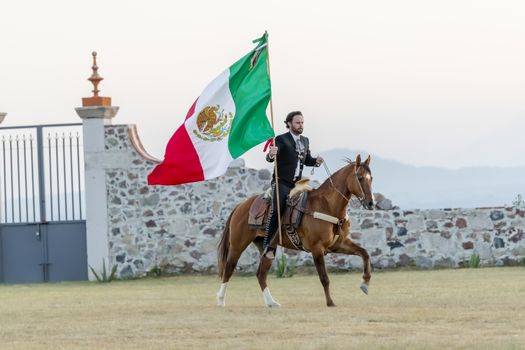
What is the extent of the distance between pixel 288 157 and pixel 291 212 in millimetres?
668

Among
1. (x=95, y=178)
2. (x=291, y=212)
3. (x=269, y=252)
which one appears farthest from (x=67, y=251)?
(x=291, y=212)

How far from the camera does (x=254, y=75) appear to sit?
18.8 meters

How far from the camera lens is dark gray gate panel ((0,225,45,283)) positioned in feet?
88.3

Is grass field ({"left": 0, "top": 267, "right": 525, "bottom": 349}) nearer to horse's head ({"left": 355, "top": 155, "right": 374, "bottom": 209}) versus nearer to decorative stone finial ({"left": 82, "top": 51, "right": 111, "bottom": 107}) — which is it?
horse's head ({"left": 355, "top": 155, "right": 374, "bottom": 209})

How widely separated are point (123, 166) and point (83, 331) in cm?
1081

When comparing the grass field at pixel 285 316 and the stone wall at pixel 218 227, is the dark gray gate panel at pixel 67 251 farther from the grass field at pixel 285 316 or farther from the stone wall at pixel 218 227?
the grass field at pixel 285 316

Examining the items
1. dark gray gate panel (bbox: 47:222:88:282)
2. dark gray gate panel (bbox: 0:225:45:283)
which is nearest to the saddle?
dark gray gate panel (bbox: 47:222:88:282)

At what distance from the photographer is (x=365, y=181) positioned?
17.3m

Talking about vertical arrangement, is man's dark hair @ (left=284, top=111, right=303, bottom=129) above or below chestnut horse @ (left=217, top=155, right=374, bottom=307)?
above

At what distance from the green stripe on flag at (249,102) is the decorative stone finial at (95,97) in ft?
25.8

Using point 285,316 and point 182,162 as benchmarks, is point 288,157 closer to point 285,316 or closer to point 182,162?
point 182,162

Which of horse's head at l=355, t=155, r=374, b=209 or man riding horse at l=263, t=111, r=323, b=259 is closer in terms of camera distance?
horse's head at l=355, t=155, r=374, b=209

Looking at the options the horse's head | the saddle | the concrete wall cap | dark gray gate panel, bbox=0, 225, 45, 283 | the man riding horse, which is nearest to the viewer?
the horse's head

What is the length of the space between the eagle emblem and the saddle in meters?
1.02
